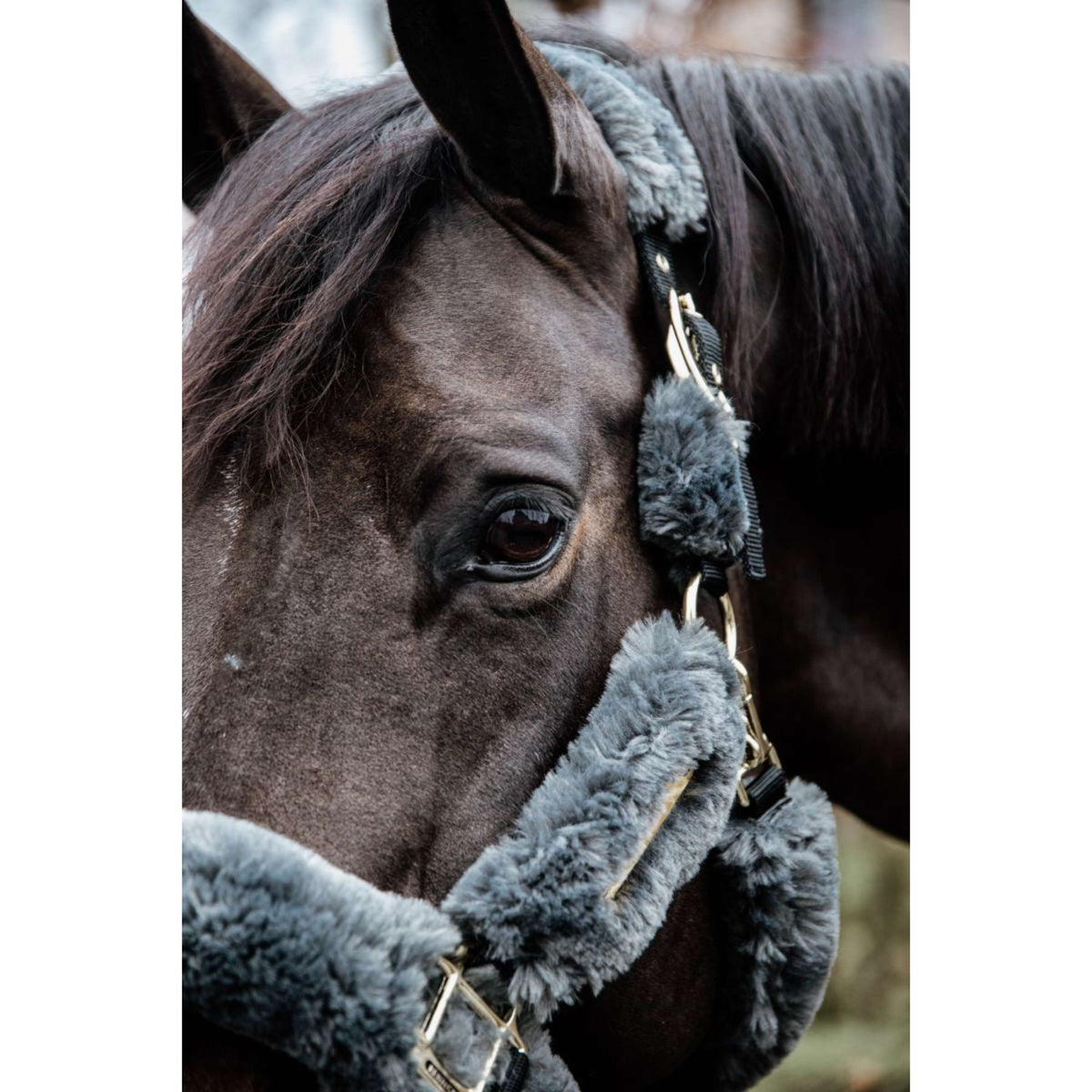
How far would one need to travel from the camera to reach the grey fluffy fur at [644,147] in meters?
0.82

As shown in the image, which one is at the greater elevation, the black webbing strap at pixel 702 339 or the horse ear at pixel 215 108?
the horse ear at pixel 215 108

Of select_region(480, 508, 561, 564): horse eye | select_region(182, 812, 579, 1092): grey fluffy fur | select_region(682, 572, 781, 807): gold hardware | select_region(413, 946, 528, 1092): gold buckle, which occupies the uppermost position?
select_region(480, 508, 561, 564): horse eye

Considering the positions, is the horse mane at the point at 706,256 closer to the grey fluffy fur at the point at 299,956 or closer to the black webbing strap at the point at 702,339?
the black webbing strap at the point at 702,339

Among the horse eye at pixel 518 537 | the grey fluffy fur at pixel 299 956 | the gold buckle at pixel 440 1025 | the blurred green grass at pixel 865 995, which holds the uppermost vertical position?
the horse eye at pixel 518 537

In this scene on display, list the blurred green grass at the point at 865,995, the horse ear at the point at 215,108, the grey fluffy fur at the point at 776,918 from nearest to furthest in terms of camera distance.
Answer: the grey fluffy fur at the point at 776,918
the horse ear at the point at 215,108
the blurred green grass at the point at 865,995

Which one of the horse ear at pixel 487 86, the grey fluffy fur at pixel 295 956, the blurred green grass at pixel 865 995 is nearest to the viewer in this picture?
the grey fluffy fur at pixel 295 956

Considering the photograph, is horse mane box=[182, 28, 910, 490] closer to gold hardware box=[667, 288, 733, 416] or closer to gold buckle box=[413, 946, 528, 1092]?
gold hardware box=[667, 288, 733, 416]

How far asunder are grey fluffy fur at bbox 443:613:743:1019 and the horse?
0.03 meters

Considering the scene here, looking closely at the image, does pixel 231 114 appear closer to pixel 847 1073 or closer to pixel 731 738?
pixel 731 738

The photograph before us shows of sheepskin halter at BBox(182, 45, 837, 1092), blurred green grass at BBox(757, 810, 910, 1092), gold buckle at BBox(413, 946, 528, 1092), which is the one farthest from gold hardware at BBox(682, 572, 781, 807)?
blurred green grass at BBox(757, 810, 910, 1092)

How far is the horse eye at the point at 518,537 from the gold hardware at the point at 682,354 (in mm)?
159

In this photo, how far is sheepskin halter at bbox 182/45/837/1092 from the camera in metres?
0.60

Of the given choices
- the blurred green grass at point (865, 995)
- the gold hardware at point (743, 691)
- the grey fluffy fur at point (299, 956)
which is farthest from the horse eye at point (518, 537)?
the blurred green grass at point (865, 995)

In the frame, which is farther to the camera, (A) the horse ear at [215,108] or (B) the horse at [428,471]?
(A) the horse ear at [215,108]
